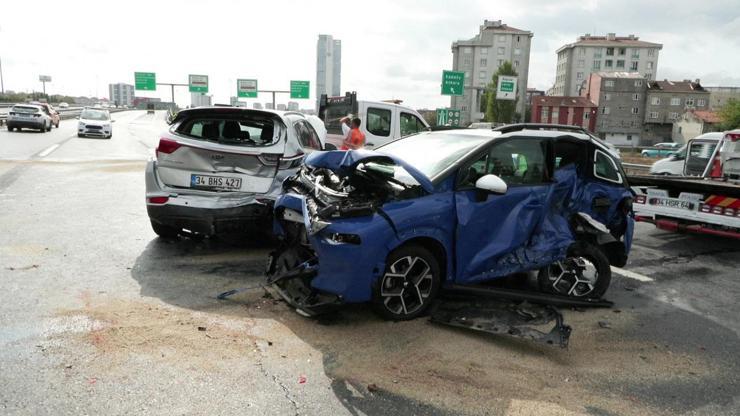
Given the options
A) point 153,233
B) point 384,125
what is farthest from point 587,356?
point 384,125

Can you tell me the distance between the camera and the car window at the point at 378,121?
13.4m

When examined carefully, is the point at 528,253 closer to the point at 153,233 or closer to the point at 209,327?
the point at 209,327

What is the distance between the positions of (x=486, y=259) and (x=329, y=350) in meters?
1.75

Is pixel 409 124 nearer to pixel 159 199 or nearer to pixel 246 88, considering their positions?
pixel 159 199

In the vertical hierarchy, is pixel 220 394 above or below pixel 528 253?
below

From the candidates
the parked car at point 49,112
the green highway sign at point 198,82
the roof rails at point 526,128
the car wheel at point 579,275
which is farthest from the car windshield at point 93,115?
the green highway sign at point 198,82

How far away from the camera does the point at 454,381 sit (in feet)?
11.9

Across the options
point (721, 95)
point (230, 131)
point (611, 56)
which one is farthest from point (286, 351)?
point (611, 56)

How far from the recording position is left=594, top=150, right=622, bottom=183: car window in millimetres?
6008

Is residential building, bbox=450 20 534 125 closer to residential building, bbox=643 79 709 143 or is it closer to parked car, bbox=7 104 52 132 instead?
residential building, bbox=643 79 709 143

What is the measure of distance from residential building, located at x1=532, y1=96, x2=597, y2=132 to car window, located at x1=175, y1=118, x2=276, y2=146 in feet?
324

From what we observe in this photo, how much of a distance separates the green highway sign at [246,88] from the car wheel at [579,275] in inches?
2396

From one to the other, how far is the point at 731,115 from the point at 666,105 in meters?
28.7

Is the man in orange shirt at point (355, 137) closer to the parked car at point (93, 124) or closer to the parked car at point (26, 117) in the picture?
the parked car at point (93, 124)
